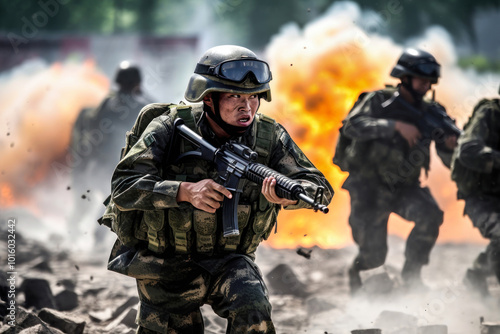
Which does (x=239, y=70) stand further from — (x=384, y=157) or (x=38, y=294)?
(x=384, y=157)

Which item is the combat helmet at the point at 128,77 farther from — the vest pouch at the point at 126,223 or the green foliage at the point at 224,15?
the green foliage at the point at 224,15

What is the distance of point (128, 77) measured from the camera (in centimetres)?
1065

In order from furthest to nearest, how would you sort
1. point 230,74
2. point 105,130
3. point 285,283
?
point 105,130 → point 285,283 → point 230,74

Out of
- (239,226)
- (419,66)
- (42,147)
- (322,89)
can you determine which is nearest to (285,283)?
(419,66)

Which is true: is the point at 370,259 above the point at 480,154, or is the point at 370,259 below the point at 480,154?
below

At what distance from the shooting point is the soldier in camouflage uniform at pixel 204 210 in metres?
4.02

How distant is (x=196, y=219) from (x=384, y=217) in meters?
4.08

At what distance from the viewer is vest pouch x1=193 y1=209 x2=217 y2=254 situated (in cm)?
418

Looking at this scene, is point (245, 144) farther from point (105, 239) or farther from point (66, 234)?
point (66, 234)

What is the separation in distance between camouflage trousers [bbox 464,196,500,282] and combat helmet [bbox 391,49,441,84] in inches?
48.9

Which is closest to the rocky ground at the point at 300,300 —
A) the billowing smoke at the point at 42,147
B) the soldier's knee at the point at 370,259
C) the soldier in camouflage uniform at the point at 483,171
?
the soldier's knee at the point at 370,259

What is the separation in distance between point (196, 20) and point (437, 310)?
14.9 m

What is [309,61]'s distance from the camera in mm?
10102

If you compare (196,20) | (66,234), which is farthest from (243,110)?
(196,20)
